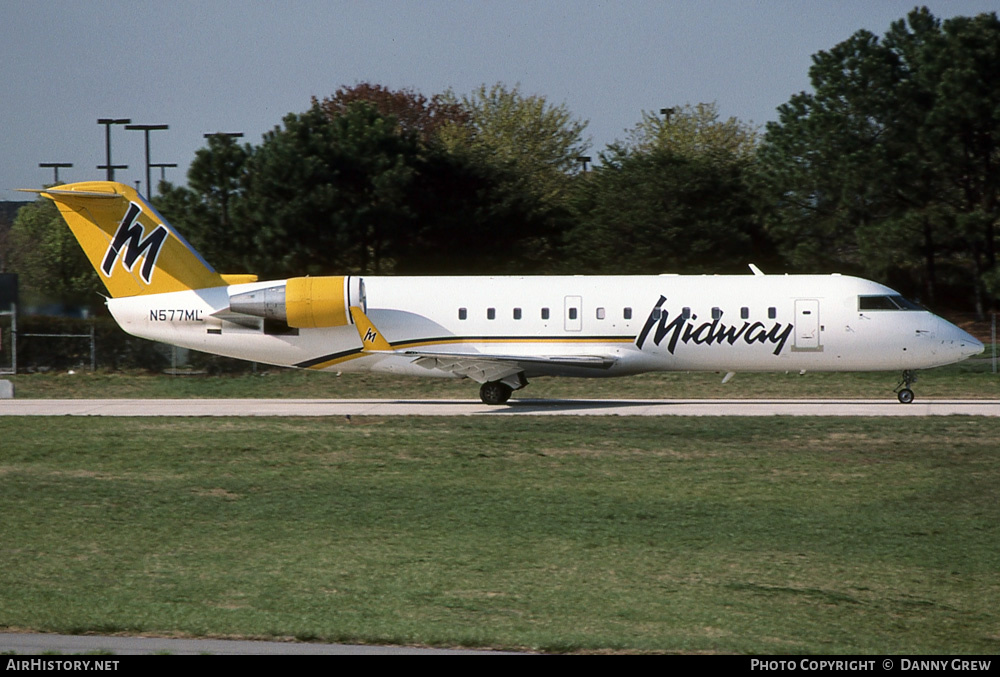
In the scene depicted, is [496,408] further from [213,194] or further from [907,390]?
[213,194]

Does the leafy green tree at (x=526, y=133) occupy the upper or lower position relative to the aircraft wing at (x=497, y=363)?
upper

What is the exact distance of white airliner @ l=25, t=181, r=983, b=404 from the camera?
27859mm

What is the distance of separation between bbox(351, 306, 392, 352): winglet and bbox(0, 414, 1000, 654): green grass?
5.78m

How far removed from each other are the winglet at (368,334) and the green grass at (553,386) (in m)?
→ 4.19

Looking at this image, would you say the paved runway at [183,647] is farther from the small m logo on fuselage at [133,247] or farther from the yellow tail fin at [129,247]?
the small m logo on fuselage at [133,247]

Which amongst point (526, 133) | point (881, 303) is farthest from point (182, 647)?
point (526, 133)

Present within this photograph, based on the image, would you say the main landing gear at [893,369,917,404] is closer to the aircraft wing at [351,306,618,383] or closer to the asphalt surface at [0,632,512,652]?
the aircraft wing at [351,306,618,383]

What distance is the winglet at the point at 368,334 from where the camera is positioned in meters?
28.5

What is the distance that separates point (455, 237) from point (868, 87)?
1660cm

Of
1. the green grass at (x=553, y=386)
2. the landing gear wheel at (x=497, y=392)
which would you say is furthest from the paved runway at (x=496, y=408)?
the green grass at (x=553, y=386)

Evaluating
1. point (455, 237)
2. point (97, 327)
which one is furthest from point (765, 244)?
point (97, 327)

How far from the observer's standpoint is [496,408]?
2858 centimetres

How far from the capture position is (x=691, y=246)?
43.0 meters
